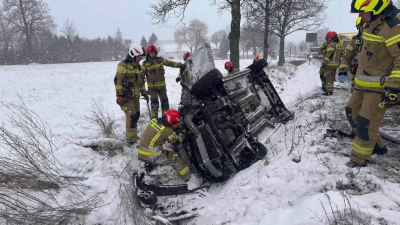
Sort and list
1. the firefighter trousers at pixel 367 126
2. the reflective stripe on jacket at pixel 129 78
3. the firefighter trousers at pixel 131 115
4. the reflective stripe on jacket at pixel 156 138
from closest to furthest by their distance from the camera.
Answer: the firefighter trousers at pixel 367 126, the reflective stripe on jacket at pixel 156 138, the reflective stripe on jacket at pixel 129 78, the firefighter trousers at pixel 131 115

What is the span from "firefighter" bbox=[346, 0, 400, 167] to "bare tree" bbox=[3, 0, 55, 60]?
125ft

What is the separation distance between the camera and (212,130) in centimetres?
360

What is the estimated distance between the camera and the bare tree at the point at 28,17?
31.3 m

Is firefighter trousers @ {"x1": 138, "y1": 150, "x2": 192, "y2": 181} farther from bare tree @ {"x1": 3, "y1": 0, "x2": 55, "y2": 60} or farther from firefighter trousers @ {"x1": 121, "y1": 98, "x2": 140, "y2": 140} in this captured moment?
bare tree @ {"x1": 3, "y1": 0, "x2": 55, "y2": 60}

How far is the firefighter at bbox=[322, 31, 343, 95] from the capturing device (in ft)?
21.5

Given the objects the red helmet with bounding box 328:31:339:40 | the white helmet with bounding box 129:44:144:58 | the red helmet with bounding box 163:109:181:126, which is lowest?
the red helmet with bounding box 163:109:181:126

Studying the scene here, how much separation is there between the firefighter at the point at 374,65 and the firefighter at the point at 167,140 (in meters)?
2.32

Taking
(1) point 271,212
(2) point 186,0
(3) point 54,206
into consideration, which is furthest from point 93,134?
(2) point 186,0

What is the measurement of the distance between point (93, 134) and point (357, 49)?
17.1ft

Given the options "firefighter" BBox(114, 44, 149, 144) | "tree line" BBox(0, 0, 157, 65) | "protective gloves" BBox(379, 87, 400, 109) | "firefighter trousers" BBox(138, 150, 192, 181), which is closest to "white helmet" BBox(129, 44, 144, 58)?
"firefighter" BBox(114, 44, 149, 144)

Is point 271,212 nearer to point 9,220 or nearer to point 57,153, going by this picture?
point 9,220

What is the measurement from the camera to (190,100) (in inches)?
156

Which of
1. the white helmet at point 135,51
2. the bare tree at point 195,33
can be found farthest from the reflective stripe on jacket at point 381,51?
the bare tree at point 195,33

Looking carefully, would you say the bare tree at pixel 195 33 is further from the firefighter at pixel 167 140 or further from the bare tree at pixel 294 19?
the firefighter at pixel 167 140
